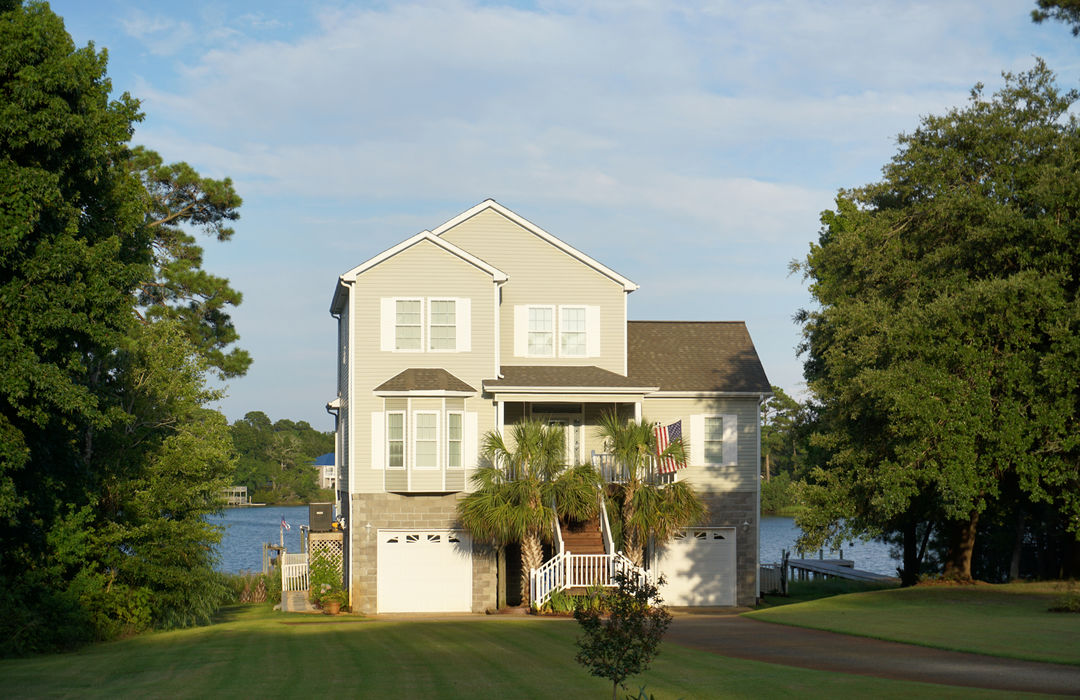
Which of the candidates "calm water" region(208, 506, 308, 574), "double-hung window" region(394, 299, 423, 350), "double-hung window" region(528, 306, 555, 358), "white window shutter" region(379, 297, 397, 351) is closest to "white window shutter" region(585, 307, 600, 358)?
"double-hung window" region(528, 306, 555, 358)

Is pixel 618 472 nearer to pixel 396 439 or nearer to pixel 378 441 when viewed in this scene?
pixel 396 439

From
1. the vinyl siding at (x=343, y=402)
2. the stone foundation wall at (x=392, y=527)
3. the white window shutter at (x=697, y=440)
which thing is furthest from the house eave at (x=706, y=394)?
the vinyl siding at (x=343, y=402)

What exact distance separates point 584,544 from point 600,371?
522 cm

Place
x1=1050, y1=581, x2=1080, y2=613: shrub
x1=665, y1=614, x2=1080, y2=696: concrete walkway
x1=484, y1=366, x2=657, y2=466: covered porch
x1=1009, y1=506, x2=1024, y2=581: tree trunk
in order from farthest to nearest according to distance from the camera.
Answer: x1=1009, y1=506, x2=1024, y2=581: tree trunk, x1=484, y1=366, x2=657, y2=466: covered porch, x1=1050, y1=581, x2=1080, y2=613: shrub, x1=665, y1=614, x2=1080, y2=696: concrete walkway

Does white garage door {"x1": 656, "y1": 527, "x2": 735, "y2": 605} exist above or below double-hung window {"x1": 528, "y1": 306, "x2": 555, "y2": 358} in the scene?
below

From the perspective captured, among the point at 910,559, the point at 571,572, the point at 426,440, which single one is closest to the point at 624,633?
the point at 571,572

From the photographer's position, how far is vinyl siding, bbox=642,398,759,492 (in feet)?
99.9

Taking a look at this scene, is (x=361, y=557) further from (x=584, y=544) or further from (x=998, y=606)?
(x=998, y=606)

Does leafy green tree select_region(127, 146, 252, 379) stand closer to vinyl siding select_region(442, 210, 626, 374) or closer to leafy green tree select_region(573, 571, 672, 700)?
vinyl siding select_region(442, 210, 626, 374)

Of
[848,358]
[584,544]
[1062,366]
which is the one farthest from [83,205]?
[1062,366]

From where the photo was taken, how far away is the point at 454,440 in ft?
93.5

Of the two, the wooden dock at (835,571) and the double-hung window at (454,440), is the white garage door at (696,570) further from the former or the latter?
the wooden dock at (835,571)

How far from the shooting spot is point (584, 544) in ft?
90.8

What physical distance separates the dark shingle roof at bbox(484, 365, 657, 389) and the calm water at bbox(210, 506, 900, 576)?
8.40 meters
